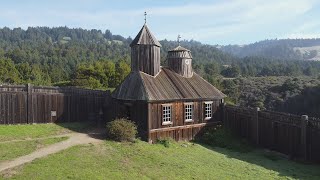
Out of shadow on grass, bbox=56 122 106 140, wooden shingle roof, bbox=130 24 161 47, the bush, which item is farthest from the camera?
wooden shingle roof, bbox=130 24 161 47

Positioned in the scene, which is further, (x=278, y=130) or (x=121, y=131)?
(x=278, y=130)

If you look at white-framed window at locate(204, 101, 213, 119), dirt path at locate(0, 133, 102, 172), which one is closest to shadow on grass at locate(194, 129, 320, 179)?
white-framed window at locate(204, 101, 213, 119)

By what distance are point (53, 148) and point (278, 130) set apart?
15.1 meters

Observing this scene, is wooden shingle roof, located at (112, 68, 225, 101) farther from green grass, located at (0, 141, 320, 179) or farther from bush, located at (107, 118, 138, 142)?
green grass, located at (0, 141, 320, 179)

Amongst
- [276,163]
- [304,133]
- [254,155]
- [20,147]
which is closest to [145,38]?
[254,155]

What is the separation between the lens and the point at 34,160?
17844mm

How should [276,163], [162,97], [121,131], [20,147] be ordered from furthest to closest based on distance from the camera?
[162,97] < [121,131] < [276,163] < [20,147]

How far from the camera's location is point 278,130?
25.0 metres

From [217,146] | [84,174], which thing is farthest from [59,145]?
[217,146]

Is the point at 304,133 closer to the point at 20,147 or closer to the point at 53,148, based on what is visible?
the point at 53,148

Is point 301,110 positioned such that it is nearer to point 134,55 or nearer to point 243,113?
point 243,113

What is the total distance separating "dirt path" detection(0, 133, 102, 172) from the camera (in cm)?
1733

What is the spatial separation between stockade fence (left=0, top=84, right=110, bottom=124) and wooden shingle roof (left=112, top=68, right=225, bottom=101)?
2.73 metres

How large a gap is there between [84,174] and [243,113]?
1569cm
